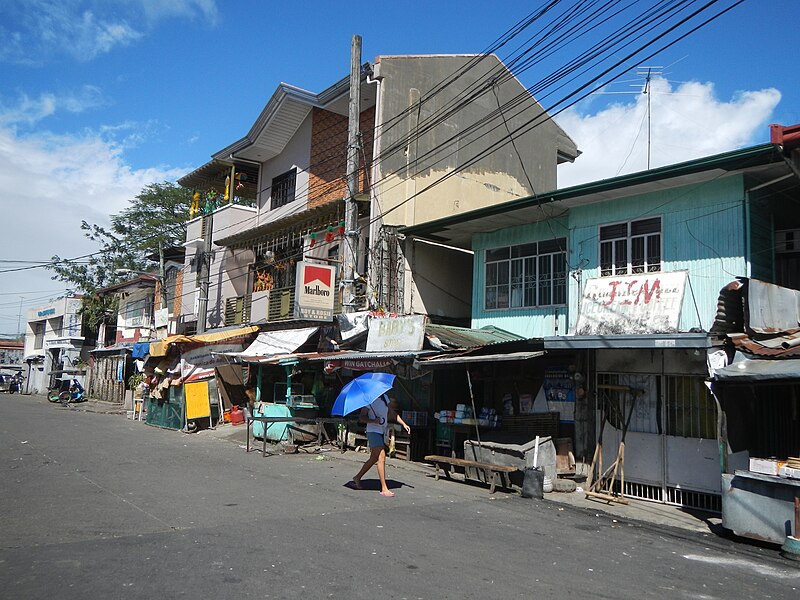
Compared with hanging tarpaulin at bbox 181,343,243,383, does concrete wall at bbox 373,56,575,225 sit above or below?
above

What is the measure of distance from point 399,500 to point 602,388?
4.86 metres

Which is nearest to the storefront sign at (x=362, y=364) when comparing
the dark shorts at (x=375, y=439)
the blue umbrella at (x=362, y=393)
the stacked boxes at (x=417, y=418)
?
the stacked boxes at (x=417, y=418)

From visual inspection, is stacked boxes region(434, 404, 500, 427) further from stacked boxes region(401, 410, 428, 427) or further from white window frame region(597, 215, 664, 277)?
white window frame region(597, 215, 664, 277)

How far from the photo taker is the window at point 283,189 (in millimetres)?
24000

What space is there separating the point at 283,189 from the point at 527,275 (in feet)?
39.5

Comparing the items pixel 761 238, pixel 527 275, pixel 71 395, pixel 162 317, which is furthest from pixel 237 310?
pixel 761 238

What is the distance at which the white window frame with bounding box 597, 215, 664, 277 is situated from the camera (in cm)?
1309

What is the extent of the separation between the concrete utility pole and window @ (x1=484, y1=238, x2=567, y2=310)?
3.69m

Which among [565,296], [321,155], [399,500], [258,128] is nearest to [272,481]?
[399,500]

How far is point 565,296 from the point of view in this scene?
1498cm

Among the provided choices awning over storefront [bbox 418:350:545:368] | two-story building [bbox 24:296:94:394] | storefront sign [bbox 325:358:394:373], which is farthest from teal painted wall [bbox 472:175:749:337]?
two-story building [bbox 24:296:94:394]

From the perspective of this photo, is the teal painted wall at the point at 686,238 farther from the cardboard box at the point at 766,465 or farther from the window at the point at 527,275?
the cardboard box at the point at 766,465

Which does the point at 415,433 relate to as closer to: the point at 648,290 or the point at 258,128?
the point at 648,290

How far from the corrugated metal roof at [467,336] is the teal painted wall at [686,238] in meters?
0.78
